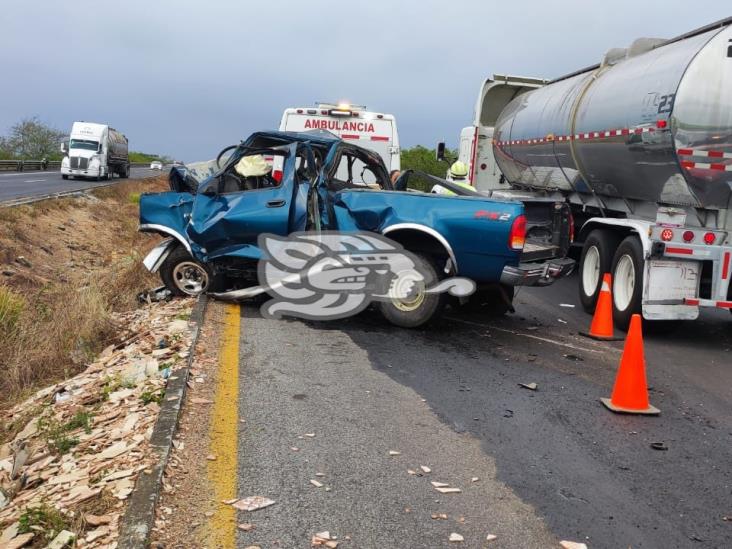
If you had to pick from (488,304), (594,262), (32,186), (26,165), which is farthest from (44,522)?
(26,165)

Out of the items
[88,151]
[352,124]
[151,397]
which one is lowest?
[151,397]

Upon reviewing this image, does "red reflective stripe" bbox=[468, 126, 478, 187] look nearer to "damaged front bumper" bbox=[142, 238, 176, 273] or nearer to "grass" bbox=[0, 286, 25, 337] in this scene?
"damaged front bumper" bbox=[142, 238, 176, 273]

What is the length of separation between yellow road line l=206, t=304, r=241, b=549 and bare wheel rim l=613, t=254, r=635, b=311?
15.7ft

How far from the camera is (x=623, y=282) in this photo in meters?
9.07

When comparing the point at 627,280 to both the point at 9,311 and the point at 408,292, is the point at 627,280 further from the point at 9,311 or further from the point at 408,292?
the point at 9,311

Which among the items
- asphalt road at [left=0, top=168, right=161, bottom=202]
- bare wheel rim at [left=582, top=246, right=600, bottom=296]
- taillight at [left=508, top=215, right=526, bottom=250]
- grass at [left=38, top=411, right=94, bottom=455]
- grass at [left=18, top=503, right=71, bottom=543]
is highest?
asphalt road at [left=0, top=168, right=161, bottom=202]

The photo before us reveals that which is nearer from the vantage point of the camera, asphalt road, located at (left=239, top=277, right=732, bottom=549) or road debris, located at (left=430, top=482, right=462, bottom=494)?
asphalt road, located at (left=239, top=277, right=732, bottom=549)

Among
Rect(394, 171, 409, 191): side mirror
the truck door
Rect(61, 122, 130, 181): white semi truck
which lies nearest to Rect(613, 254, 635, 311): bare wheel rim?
Rect(394, 171, 409, 191): side mirror

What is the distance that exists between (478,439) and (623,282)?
5.09m

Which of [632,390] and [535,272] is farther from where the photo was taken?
[535,272]

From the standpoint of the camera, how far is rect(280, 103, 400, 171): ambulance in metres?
14.4

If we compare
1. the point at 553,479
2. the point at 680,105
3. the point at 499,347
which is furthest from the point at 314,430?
the point at 680,105

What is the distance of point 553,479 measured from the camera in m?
4.16

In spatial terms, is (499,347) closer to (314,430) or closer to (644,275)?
(644,275)
